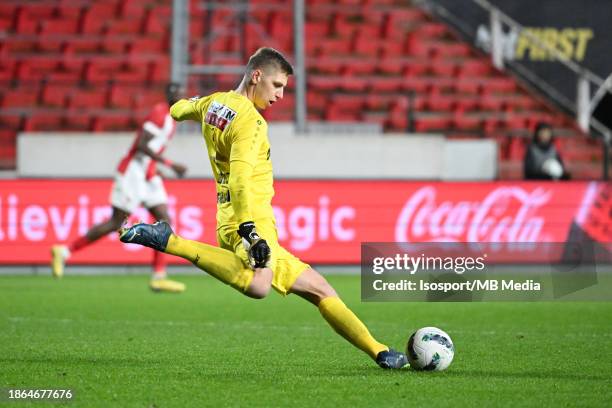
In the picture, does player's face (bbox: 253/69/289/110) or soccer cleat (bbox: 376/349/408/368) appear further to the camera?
soccer cleat (bbox: 376/349/408/368)

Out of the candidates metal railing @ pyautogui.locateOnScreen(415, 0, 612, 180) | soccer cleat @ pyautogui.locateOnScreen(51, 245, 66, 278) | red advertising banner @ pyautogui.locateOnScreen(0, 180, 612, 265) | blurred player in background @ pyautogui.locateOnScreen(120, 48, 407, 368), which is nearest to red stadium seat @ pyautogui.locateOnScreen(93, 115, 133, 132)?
red advertising banner @ pyautogui.locateOnScreen(0, 180, 612, 265)

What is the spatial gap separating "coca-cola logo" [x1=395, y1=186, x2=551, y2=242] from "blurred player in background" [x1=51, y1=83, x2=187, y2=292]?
3.87 m

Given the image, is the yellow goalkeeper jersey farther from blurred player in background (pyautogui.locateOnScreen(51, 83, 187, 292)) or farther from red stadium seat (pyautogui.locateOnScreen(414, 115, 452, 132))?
red stadium seat (pyautogui.locateOnScreen(414, 115, 452, 132))

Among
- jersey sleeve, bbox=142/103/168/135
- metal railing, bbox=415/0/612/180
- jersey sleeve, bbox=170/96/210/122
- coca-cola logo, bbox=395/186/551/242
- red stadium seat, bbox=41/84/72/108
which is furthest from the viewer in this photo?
metal railing, bbox=415/0/612/180

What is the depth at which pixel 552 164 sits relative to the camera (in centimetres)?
1717

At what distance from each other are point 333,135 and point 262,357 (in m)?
10.2

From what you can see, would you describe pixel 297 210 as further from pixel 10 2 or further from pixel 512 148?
pixel 10 2

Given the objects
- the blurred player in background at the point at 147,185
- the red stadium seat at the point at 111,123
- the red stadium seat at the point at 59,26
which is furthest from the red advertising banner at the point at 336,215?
the red stadium seat at the point at 59,26

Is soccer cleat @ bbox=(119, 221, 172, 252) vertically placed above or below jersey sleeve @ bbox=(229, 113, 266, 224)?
below

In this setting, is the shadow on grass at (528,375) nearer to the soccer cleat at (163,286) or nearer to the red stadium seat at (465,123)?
the soccer cleat at (163,286)

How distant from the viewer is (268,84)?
6.89m

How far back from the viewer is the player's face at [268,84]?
6.88 metres

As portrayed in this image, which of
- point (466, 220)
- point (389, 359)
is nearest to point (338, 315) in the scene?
point (389, 359)

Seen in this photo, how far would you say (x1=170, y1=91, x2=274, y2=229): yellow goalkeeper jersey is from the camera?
6590 mm
